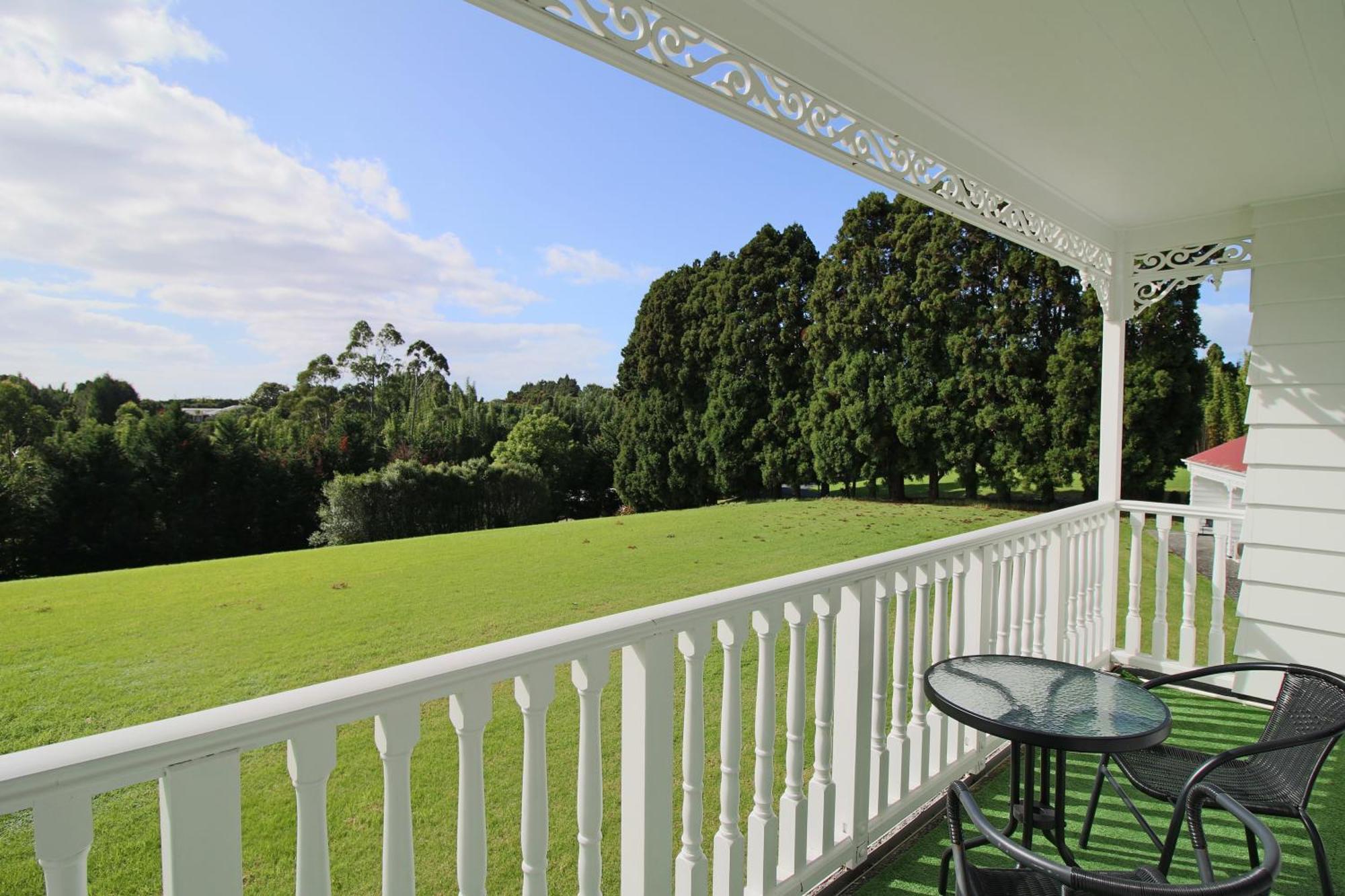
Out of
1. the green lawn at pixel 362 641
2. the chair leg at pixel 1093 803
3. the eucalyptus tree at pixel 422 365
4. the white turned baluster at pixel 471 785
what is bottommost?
the green lawn at pixel 362 641

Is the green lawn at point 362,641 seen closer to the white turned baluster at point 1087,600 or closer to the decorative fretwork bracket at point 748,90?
the white turned baluster at point 1087,600

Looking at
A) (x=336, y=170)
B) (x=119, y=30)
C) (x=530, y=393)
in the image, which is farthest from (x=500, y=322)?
(x=119, y=30)

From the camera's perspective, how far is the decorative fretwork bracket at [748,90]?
1.49m

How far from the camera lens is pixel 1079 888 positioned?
3.30 ft

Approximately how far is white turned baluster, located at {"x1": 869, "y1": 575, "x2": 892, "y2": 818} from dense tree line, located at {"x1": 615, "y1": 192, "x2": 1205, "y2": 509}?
10906 millimetres

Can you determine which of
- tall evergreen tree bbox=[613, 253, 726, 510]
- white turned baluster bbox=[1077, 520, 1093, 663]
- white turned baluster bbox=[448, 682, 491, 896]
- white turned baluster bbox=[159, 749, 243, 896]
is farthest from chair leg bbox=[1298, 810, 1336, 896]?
tall evergreen tree bbox=[613, 253, 726, 510]

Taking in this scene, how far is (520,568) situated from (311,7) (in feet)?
22.0

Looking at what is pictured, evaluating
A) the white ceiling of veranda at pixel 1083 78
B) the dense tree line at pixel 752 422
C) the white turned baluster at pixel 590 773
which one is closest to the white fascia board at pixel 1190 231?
the white ceiling of veranda at pixel 1083 78

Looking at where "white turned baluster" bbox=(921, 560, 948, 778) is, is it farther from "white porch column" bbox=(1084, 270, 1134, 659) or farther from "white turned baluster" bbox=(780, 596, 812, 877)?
"white porch column" bbox=(1084, 270, 1134, 659)

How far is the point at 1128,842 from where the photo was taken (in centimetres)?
215

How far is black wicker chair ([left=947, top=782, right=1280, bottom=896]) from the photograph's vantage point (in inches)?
36.8

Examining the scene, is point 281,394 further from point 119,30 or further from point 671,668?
point 671,668

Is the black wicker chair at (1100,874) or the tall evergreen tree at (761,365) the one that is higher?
the tall evergreen tree at (761,365)

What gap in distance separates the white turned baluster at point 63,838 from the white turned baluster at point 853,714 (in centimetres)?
160
